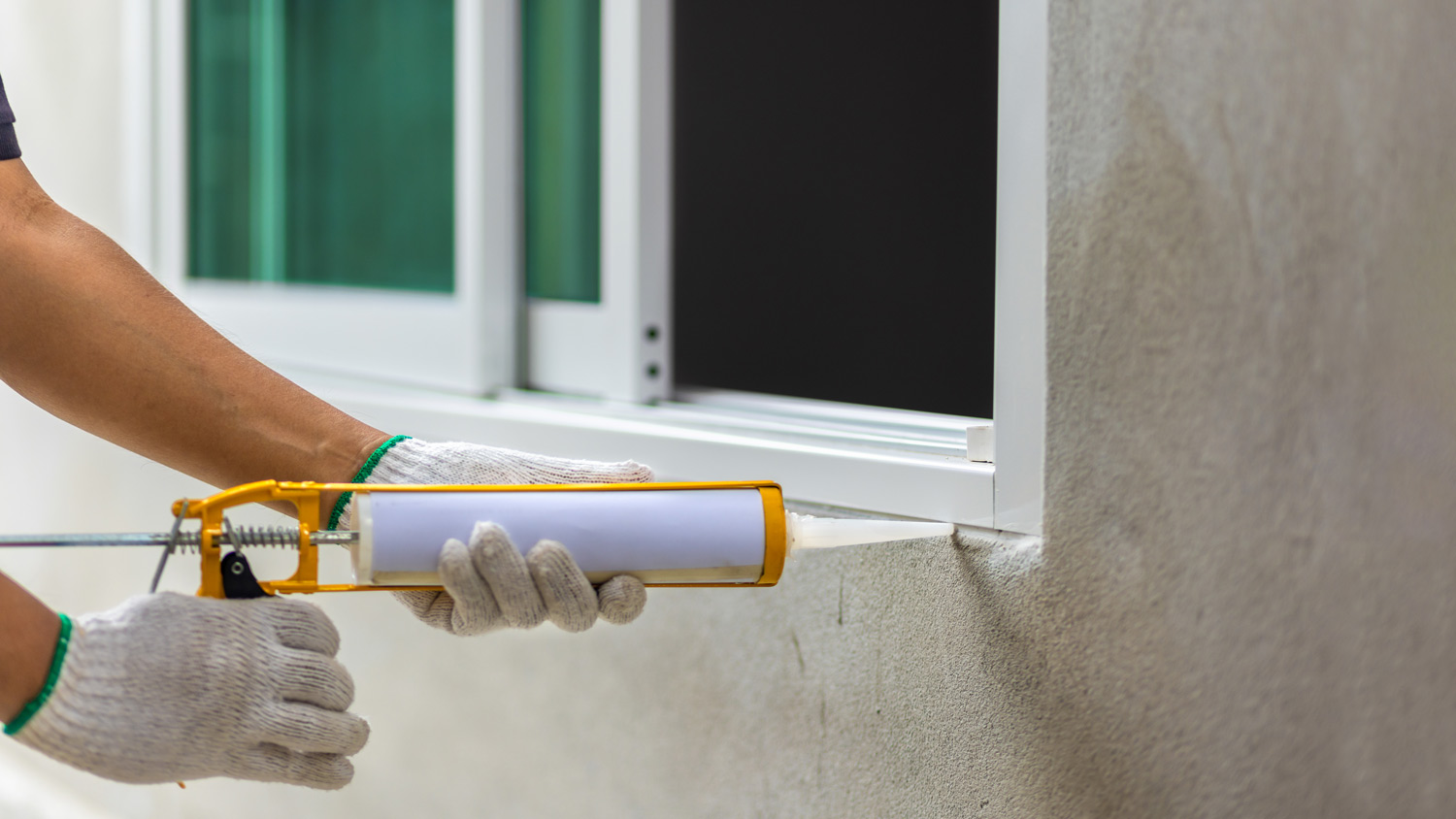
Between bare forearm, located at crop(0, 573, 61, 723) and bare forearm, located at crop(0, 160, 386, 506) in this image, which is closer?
bare forearm, located at crop(0, 573, 61, 723)

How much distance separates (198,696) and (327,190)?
161 centimetres

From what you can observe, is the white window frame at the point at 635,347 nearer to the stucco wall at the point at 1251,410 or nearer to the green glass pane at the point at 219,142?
the stucco wall at the point at 1251,410

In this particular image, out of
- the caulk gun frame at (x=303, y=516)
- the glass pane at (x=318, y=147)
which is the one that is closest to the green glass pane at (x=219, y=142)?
the glass pane at (x=318, y=147)

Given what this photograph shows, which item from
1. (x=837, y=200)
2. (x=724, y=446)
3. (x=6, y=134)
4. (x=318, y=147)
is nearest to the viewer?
(x=6, y=134)

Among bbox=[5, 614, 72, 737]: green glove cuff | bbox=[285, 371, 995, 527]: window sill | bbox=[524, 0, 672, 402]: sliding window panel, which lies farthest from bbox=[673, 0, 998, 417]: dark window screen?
bbox=[5, 614, 72, 737]: green glove cuff

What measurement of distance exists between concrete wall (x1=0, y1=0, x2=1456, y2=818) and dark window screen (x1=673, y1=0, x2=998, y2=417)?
62 cm

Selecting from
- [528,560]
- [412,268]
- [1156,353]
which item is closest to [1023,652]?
[1156,353]

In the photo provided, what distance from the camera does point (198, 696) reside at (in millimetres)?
762

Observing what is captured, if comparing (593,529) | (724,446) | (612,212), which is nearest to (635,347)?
(612,212)

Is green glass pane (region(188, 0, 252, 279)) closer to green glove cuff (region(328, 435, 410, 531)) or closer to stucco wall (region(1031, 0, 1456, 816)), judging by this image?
green glove cuff (region(328, 435, 410, 531))

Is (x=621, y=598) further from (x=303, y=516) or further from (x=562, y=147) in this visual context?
(x=562, y=147)

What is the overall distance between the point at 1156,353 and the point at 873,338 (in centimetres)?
117

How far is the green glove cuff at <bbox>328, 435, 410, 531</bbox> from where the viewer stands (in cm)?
93

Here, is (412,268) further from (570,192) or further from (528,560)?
(528,560)
